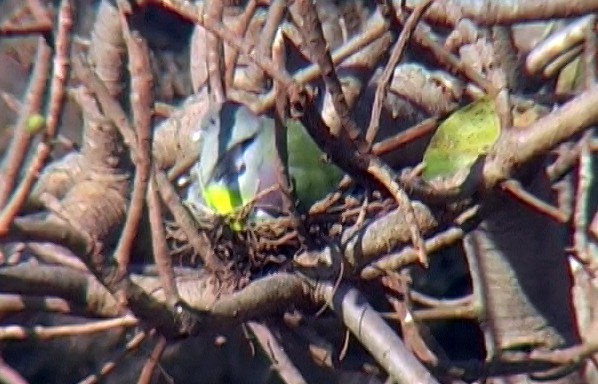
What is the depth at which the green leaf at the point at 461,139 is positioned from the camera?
1.58 m

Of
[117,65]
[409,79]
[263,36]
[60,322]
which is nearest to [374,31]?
[263,36]

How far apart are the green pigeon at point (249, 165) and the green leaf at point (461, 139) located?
0.19 meters

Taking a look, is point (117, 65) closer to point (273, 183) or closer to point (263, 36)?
point (273, 183)

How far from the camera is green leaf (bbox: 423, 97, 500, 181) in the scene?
5.20ft

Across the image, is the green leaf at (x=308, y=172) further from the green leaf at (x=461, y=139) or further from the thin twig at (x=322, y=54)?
the thin twig at (x=322, y=54)

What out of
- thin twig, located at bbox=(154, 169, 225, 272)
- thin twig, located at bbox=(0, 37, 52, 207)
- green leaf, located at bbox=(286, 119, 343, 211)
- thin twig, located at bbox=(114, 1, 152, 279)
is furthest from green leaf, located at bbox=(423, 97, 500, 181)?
thin twig, located at bbox=(0, 37, 52, 207)

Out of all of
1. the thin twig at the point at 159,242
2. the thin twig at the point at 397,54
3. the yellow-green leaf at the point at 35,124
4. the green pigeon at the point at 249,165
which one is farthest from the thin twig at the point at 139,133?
the green pigeon at the point at 249,165

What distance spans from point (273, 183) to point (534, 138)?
0.56 meters

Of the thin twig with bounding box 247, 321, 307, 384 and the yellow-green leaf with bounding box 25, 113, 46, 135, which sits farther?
the thin twig with bounding box 247, 321, 307, 384

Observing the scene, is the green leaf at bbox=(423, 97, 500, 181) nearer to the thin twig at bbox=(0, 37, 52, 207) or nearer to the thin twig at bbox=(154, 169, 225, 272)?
the thin twig at bbox=(154, 169, 225, 272)

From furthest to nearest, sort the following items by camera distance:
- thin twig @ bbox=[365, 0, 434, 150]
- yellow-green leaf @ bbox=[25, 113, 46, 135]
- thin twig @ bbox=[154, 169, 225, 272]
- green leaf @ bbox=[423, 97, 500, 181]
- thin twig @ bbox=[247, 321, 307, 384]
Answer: thin twig @ bbox=[247, 321, 307, 384]
green leaf @ bbox=[423, 97, 500, 181]
thin twig @ bbox=[154, 169, 225, 272]
thin twig @ bbox=[365, 0, 434, 150]
yellow-green leaf @ bbox=[25, 113, 46, 135]

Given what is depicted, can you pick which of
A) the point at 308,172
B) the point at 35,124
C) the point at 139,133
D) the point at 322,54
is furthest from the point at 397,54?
the point at 308,172

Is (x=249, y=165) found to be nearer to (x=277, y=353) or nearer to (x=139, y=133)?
(x=277, y=353)

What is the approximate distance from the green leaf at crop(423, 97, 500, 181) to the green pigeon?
0.62ft
